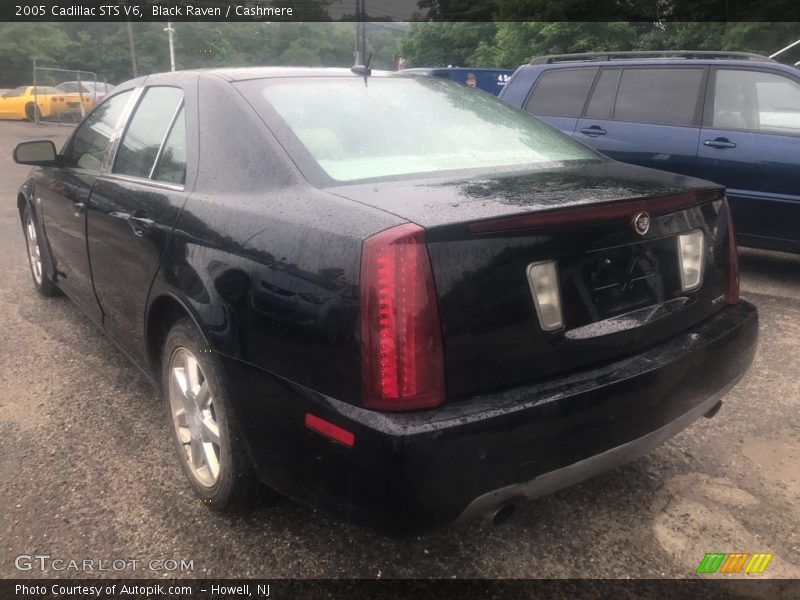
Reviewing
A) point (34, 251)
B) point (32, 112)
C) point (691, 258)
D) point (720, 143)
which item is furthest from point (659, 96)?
point (32, 112)

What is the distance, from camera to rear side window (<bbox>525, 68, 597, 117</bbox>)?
621 centimetres

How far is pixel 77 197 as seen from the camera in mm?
3373

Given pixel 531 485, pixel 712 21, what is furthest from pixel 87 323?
pixel 712 21

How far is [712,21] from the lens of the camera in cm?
2291

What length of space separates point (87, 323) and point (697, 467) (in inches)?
148

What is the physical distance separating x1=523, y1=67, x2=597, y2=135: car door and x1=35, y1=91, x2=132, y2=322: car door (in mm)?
4181

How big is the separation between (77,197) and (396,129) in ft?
6.20

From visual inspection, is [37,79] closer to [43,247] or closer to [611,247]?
[43,247]

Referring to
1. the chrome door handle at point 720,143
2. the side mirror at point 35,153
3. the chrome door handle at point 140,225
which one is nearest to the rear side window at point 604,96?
the chrome door handle at point 720,143

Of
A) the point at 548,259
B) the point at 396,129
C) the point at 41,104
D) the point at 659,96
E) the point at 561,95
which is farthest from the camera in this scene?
the point at 41,104

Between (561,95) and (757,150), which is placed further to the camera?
(561,95)

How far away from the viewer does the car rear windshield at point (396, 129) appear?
2273mm

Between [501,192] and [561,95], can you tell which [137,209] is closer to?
[501,192]

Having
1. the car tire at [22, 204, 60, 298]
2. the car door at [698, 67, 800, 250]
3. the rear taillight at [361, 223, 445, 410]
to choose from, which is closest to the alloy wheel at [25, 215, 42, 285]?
the car tire at [22, 204, 60, 298]
